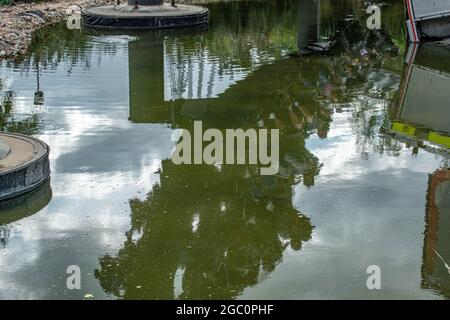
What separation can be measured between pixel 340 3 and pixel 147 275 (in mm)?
30159

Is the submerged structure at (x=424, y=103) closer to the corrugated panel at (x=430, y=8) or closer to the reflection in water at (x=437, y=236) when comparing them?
the reflection in water at (x=437, y=236)

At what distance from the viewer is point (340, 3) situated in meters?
36.2

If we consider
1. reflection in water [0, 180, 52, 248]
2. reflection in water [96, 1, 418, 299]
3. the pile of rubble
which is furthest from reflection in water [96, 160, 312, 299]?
the pile of rubble

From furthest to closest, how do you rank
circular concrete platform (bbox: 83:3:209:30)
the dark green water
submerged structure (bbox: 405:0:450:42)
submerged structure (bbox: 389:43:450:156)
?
circular concrete platform (bbox: 83:3:209:30)
submerged structure (bbox: 405:0:450:42)
submerged structure (bbox: 389:43:450:156)
the dark green water

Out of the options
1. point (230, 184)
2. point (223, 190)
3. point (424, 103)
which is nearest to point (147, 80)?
point (424, 103)

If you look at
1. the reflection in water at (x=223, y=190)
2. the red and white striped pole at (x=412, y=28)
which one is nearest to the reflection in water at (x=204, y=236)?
the reflection in water at (x=223, y=190)

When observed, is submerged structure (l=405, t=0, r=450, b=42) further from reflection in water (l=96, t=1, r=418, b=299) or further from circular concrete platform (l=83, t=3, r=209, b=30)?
circular concrete platform (l=83, t=3, r=209, b=30)

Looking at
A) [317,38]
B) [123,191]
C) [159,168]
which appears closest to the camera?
[123,191]

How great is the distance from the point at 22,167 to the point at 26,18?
17.7 metres

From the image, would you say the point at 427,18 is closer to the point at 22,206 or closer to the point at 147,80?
the point at 147,80

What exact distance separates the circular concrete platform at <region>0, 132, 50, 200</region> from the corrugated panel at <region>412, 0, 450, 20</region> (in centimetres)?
1570

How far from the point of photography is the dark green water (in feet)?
26.1
